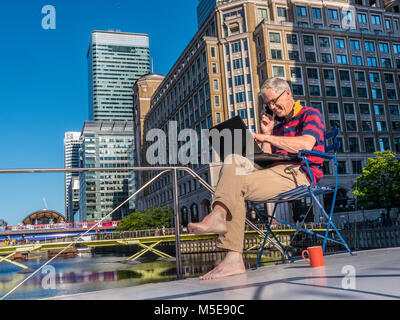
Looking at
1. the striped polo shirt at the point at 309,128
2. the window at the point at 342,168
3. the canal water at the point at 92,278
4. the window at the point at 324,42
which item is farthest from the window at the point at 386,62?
the striped polo shirt at the point at 309,128

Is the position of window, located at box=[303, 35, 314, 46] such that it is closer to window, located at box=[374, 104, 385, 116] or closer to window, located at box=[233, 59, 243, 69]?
window, located at box=[233, 59, 243, 69]

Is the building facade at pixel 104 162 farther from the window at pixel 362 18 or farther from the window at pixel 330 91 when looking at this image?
the window at pixel 362 18

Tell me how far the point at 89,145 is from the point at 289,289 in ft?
401

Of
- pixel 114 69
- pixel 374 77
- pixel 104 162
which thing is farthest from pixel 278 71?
pixel 114 69

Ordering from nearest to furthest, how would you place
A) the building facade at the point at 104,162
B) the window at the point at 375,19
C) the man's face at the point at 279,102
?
the man's face at the point at 279,102 < the window at the point at 375,19 < the building facade at the point at 104,162

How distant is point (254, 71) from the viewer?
47.1m

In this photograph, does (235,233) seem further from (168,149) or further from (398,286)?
(168,149)

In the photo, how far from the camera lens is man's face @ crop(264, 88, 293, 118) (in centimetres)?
431

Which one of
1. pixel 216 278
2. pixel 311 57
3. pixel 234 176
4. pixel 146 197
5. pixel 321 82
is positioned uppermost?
pixel 311 57

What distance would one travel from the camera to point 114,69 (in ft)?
551

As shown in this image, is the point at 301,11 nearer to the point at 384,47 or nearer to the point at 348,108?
the point at 384,47

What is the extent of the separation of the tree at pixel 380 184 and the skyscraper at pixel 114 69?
144964 mm

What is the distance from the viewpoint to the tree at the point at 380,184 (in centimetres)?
3441
